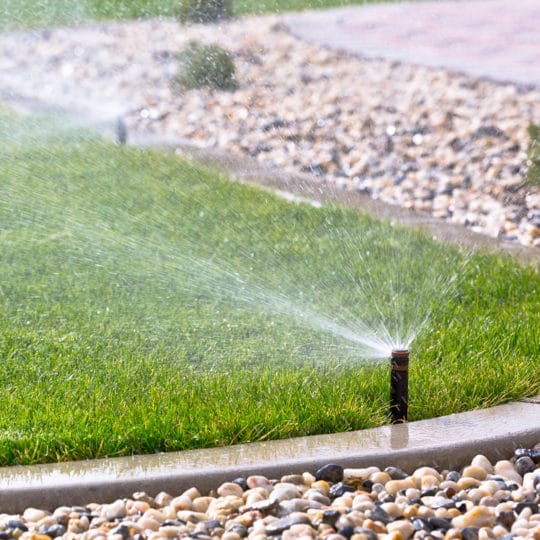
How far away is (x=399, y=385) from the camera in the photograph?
3.32 m

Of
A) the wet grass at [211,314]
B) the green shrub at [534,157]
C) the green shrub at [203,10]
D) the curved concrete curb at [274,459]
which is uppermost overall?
the green shrub at [203,10]

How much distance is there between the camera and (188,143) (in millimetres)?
8047

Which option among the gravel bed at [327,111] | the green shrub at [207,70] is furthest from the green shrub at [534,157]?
the green shrub at [207,70]

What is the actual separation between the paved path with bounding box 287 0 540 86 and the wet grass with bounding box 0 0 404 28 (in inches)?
32.7

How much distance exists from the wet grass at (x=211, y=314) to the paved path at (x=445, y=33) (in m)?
4.73

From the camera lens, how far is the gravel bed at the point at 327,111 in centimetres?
686

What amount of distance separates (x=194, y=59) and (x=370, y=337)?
6.77 meters

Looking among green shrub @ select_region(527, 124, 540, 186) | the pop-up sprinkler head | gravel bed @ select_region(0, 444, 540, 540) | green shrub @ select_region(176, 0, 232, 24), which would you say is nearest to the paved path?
green shrub @ select_region(176, 0, 232, 24)

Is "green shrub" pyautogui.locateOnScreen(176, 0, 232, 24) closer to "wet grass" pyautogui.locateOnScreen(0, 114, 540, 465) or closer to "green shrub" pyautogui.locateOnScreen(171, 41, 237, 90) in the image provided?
"green shrub" pyautogui.locateOnScreen(171, 41, 237, 90)

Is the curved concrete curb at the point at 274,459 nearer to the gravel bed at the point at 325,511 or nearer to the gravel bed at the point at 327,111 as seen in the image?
the gravel bed at the point at 325,511

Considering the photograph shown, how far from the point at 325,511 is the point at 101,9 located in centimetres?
1301

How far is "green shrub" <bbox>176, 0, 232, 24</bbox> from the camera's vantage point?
11.0 m

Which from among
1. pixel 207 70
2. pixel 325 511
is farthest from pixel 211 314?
pixel 207 70

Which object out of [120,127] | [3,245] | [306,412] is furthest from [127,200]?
[306,412]
